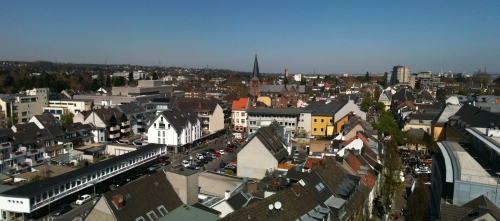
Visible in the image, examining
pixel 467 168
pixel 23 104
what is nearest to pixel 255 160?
pixel 467 168

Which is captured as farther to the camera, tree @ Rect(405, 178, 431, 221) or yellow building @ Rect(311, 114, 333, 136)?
yellow building @ Rect(311, 114, 333, 136)

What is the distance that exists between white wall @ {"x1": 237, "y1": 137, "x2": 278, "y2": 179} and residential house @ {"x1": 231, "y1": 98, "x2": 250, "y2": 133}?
21089mm

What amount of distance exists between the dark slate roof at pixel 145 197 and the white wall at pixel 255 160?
31.4ft

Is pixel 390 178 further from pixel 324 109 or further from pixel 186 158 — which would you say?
pixel 324 109

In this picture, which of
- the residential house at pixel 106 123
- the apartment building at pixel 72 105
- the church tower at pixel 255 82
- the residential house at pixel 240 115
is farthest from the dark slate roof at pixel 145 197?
the church tower at pixel 255 82

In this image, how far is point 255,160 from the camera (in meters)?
24.2

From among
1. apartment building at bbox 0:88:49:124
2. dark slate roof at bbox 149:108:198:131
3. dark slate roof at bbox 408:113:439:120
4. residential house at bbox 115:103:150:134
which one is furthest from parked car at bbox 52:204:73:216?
dark slate roof at bbox 408:113:439:120

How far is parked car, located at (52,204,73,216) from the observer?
18859 millimetres

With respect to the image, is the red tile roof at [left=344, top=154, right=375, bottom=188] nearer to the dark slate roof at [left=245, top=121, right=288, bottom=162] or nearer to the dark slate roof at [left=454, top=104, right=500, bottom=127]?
the dark slate roof at [left=245, top=121, right=288, bottom=162]

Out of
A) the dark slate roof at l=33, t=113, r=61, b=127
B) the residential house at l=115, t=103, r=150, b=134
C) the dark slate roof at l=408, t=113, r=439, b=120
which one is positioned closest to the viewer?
the dark slate roof at l=33, t=113, r=61, b=127

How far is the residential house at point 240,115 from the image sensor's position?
1817 inches

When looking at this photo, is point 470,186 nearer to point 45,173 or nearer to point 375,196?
point 375,196

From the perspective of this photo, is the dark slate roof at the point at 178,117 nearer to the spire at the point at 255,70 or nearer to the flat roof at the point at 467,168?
the flat roof at the point at 467,168

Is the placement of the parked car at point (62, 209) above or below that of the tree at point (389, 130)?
below
